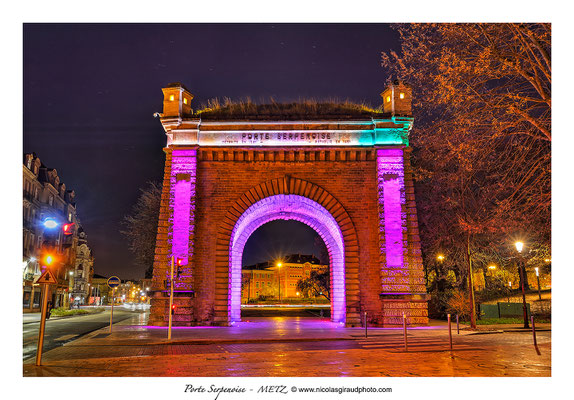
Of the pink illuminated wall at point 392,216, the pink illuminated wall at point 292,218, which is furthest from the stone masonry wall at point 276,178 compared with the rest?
the pink illuminated wall at point 292,218

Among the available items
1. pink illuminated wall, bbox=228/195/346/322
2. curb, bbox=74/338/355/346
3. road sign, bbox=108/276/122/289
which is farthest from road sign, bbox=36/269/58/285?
pink illuminated wall, bbox=228/195/346/322

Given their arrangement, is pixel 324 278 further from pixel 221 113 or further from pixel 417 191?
pixel 221 113

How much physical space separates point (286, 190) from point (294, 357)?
11205mm

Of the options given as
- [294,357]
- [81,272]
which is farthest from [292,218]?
[81,272]

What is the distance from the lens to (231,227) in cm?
2073

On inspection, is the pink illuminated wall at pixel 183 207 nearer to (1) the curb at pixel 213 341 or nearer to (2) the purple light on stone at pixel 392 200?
(1) the curb at pixel 213 341

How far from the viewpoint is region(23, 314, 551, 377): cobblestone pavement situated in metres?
8.55

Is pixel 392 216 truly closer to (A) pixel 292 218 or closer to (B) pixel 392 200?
(B) pixel 392 200

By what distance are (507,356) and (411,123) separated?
511 inches

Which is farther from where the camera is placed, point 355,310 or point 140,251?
point 140,251

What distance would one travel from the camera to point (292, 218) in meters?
25.3

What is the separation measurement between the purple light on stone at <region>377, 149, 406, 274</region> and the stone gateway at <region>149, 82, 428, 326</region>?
5 cm

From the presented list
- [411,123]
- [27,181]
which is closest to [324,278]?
[411,123]

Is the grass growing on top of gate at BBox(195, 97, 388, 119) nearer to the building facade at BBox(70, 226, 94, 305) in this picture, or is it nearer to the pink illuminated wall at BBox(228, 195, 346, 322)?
the pink illuminated wall at BBox(228, 195, 346, 322)
